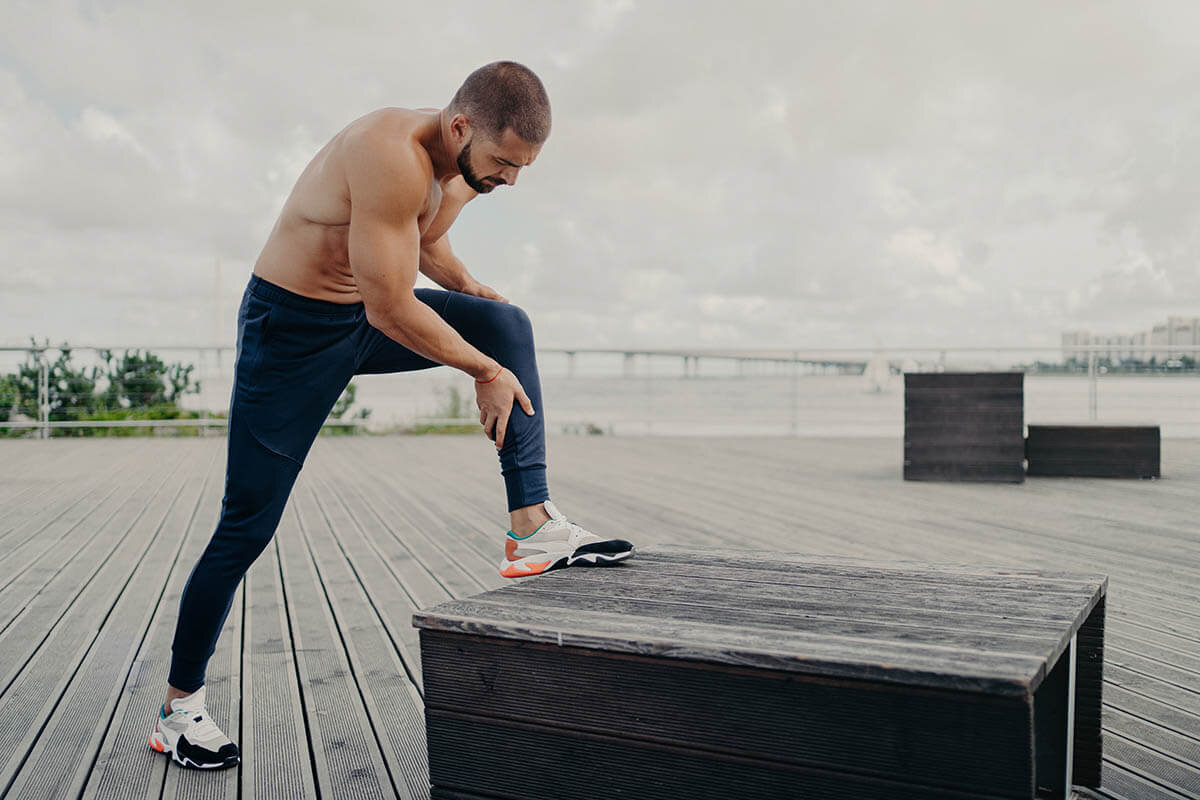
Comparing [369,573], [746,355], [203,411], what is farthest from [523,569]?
[203,411]

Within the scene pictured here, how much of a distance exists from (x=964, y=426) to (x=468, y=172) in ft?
14.3

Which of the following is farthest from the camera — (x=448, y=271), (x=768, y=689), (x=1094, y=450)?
(x=1094, y=450)

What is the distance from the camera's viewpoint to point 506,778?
1084mm

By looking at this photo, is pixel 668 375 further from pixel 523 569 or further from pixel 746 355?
pixel 523 569

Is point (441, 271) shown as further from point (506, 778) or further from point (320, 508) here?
point (320, 508)

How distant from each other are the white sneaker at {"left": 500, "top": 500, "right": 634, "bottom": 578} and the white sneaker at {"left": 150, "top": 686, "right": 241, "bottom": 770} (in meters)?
0.52

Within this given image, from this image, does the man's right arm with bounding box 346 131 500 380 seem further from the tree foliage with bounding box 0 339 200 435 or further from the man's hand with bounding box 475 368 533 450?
the tree foliage with bounding box 0 339 200 435

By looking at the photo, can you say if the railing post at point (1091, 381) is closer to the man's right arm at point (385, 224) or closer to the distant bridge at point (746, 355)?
the distant bridge at point (746, 355)

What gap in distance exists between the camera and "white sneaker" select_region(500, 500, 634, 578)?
1507 millimetres

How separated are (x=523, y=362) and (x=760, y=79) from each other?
18533 millimetres

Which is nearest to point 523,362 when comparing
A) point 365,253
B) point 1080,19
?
point 365,253

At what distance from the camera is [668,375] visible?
30.5 ft

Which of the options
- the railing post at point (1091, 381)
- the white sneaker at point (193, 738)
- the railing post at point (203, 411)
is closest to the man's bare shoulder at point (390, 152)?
the white sneaker at point (193, 738)

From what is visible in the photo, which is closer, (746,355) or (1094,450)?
(1094,450)
